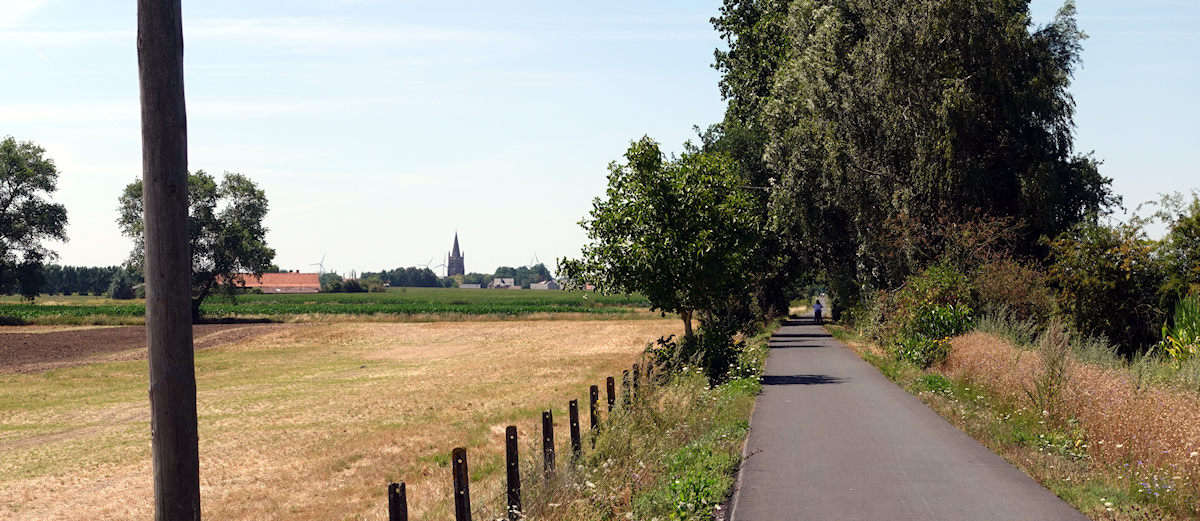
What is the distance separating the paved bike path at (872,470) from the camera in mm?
9383

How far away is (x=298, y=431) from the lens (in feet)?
65.5

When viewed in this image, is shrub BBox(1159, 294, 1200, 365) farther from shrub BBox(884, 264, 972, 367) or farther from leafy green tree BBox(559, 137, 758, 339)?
leafy green tree BBox(559, 137, 758, 339)

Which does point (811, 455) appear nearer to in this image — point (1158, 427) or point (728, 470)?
point (728, 470)

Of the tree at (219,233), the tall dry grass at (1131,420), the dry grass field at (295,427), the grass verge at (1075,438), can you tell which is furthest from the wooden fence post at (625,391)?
the tree at (219,233)

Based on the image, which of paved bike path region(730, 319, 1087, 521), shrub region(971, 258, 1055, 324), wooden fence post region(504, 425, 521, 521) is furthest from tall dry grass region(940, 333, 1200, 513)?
shrub region(971, 258, 1055, 324)

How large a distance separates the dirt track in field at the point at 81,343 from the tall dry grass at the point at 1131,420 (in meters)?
33.1

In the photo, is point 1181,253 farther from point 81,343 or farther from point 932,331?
point 81,343

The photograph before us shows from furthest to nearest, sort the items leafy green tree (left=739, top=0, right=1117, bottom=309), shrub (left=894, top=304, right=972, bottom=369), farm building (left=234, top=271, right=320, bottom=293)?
farm building (left=234, top=271, right=320, bottom=293) → leafy green tree (left=739, top=0, right=1117, bottom=309) → shrub (left=894, top=304, right=972, bottom=369)

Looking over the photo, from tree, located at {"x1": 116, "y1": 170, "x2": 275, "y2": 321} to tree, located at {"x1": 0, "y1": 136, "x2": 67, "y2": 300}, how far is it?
6730 mm

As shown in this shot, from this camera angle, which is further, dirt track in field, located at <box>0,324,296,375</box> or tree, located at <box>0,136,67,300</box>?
tree, located at <box>0,136,67,300</box>

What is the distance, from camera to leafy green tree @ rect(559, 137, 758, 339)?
78.3ft

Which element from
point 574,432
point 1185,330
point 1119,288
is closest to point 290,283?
point 1119,288

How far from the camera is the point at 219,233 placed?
8119 cm

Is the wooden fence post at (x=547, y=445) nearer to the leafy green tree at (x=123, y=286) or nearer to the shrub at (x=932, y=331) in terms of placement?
the shrub at (x=932, y=331)
